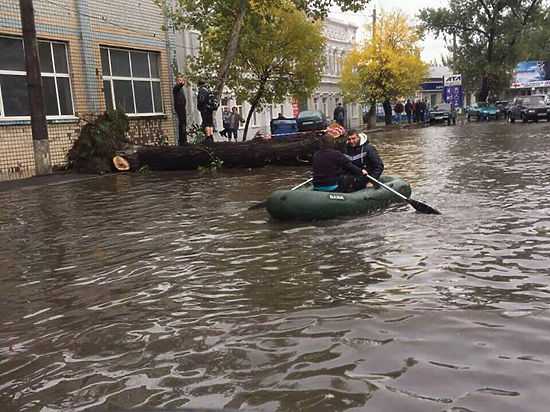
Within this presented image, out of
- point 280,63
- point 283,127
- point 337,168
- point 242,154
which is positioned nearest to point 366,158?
point 337,168

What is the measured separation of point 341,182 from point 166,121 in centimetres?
1506

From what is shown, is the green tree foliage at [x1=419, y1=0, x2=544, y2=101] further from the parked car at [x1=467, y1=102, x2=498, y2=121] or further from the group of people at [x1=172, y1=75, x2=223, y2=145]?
the group of people at [x1=172, y1=75, x2=223, y2=145]

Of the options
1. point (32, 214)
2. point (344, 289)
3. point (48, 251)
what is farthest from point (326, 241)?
point (32, 214)

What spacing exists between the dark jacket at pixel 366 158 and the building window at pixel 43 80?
34.9ft

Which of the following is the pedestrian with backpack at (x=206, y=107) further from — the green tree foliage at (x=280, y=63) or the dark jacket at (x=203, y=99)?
the green tree foliage at (x=280, y=63)

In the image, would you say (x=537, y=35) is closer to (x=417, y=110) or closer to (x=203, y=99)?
(x=417, y=110)

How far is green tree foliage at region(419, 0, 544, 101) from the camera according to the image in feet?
164

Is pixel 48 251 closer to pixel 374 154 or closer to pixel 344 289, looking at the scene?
pixel 344 289

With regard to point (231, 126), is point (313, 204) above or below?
below

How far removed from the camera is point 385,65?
4250 cm

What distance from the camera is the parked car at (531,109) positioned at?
37219 mm

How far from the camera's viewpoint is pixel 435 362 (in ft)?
12.4

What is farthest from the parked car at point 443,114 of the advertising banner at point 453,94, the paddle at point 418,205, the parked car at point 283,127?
the paddle at point 418,205

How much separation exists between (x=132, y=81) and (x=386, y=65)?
2483 centimetres
